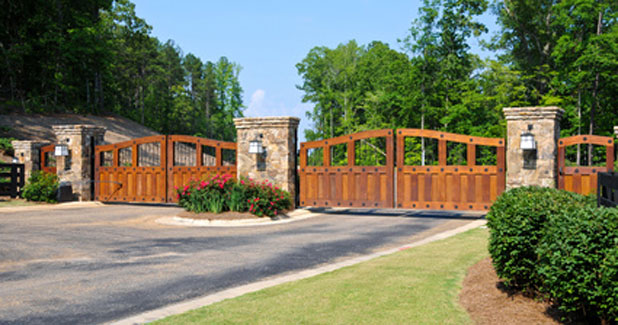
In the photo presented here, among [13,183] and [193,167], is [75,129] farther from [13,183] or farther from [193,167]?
[193,167]

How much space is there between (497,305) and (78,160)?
20.3 meters

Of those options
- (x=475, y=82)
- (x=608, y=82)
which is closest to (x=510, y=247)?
(x=608, y=82)

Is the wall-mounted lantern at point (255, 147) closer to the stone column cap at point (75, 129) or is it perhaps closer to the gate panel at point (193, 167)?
the gate panel at point (193, 167)

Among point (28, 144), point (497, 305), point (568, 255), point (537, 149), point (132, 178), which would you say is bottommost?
point (497, 305)

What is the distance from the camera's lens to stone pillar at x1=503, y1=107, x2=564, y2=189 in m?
14.8

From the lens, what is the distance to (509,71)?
37406mm

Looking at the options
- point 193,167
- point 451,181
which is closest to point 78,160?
point 193,167

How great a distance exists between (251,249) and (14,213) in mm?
12076

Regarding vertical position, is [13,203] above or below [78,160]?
below

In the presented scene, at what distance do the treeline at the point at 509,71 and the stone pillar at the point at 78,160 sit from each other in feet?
84.6

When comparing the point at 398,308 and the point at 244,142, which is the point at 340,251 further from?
the point at 244,142

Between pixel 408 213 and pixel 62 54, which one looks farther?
pixel 62 54

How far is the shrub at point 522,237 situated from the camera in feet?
19.1

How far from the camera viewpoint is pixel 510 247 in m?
6.00
